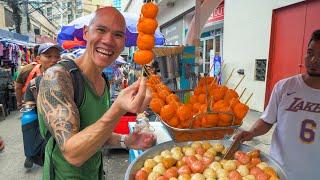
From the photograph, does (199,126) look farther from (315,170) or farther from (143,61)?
(315,170)

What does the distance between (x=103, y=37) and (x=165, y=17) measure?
18834 millimetres

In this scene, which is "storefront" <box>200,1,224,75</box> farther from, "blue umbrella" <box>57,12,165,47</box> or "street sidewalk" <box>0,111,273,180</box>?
"street sidewalk" <box>0,111,273,180</box>

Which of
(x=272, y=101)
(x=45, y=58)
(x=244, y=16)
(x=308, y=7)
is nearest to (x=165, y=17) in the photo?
(x=244, y=16)

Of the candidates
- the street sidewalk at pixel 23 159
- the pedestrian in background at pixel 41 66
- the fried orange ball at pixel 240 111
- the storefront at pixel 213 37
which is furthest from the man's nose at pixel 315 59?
the storefront at pixel 213 37

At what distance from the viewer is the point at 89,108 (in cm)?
177

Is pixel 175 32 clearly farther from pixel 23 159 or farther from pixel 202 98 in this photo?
pixel 202 98

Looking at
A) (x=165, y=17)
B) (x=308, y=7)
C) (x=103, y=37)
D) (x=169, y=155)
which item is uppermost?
(x=165, y=17)

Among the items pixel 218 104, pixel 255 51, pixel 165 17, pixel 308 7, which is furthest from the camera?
pixel 165 17

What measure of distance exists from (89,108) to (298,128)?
167 centimetres

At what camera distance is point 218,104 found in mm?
1831

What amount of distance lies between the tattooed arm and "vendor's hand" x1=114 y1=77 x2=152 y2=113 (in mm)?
49

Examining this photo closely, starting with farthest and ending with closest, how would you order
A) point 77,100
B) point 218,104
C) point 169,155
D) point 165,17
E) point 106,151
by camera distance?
point 165,17 < point 106,151 < point 169,155 < point 218,104 < point 77,100

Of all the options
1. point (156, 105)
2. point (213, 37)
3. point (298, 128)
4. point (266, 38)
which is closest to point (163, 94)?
point (156, 105)

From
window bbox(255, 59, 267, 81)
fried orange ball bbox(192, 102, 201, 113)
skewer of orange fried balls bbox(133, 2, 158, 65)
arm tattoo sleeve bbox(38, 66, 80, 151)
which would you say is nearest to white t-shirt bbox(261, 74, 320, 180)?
fried orange ball bbox(192, 102, 201, 113)
